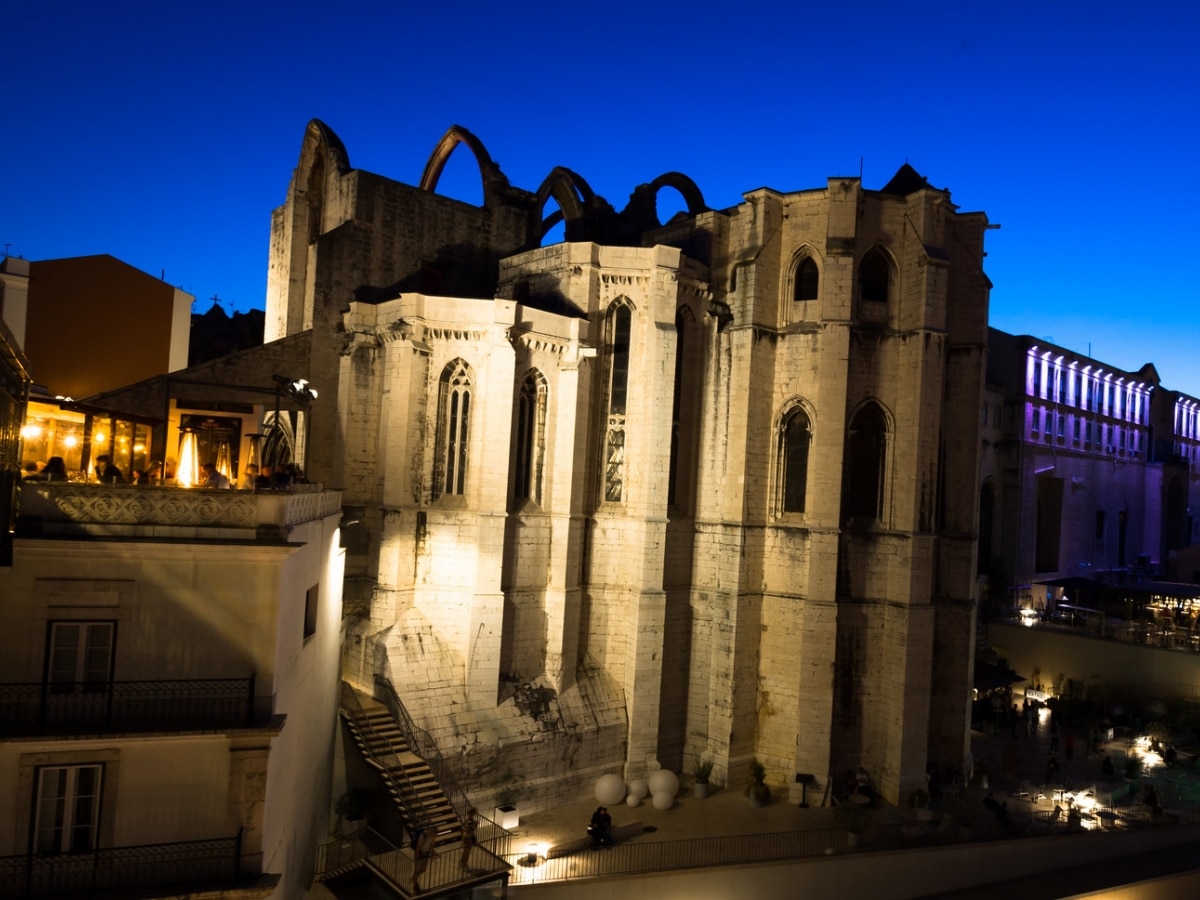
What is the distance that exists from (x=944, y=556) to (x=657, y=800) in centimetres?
1061

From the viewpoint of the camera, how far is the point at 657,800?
1930cm

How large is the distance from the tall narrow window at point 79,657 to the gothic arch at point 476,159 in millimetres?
19209

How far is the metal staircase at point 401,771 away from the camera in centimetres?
1535

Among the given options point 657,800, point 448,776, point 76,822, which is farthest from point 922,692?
point 76,822

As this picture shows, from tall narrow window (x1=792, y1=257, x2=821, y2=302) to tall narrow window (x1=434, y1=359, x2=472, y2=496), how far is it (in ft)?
31.7

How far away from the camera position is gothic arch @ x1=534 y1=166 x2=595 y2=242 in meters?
26.7

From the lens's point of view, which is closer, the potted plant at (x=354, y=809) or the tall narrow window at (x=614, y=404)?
the potted plant at (x=354, y=809)

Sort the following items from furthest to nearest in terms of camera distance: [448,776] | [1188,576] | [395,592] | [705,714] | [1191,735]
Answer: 1. [1188,576]
2. [1191,735]
3. [705,714]
4. [395,592]
5. [448,776]

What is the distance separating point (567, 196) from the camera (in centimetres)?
2731

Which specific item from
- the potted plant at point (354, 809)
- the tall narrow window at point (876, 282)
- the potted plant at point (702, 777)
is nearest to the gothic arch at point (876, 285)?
the tall narrow window at point (876, 282)

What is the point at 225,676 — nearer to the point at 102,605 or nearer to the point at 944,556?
the point at 102,605

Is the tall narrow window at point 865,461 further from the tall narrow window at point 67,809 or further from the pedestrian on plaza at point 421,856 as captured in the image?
the tall narrow window at point 67,809

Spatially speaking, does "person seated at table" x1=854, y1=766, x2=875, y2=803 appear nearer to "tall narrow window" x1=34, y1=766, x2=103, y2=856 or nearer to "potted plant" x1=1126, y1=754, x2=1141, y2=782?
"potted plant" x1=1126, y1=754, x2=1141, y2=782

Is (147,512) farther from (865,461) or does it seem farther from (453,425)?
(865,461)
